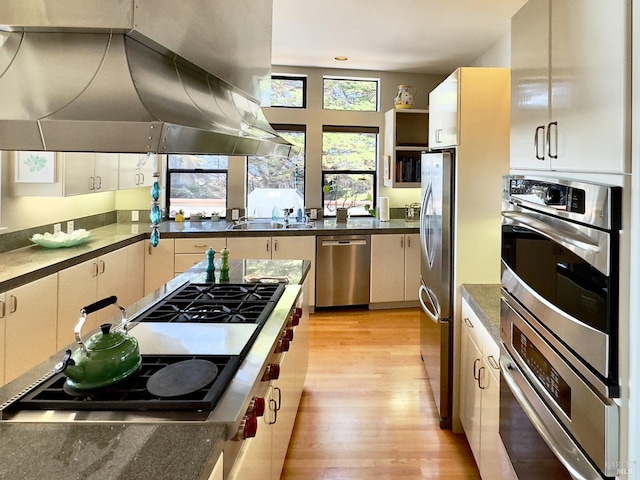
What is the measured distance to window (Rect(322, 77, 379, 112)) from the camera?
5492 mm

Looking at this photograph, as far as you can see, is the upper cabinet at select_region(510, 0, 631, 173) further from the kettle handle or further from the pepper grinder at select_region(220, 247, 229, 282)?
the pepper grinder at select_region(220, 247, 229, 282)

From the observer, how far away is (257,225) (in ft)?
16.9

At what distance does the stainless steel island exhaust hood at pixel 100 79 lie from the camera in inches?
44.7

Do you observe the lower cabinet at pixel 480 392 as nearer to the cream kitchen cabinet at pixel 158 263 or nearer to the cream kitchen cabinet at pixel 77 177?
the cream kitchen cabinet at pixel 77 177

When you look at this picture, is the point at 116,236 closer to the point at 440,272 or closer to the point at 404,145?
the point at 440,272

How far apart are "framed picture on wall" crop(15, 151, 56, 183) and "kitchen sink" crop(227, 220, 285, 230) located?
182cm

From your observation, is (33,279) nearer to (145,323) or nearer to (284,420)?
(145,323)

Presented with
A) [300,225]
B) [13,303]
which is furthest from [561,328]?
[300,225]

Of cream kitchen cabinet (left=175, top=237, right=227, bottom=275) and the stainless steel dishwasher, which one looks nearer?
cream kitchen cabinet (left=175, top=237, right=227, bottom=275)

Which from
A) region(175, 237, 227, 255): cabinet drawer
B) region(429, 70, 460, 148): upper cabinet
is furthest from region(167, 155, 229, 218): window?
region(429, 70, 460, 148): upper cabinet

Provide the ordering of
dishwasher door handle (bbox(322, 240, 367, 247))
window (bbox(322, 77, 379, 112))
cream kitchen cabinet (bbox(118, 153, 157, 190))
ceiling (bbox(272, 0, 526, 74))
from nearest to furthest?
ceiling (bbox(272, 0, 526, 74)) < cream kitchen cabinet (bbox(118, 153, 157, 190)) < dishwasher door handle (bbox(322, 240, 367, 247)) < window (bbox(322, 77, 379, 112))

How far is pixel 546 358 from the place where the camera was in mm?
1283

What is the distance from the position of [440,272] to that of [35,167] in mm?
2919

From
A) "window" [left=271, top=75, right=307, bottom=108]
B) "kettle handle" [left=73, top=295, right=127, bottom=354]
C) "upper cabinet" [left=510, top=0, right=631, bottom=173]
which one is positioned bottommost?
"kettle handle" [left=73, top=295, right=127, bottom=354]
